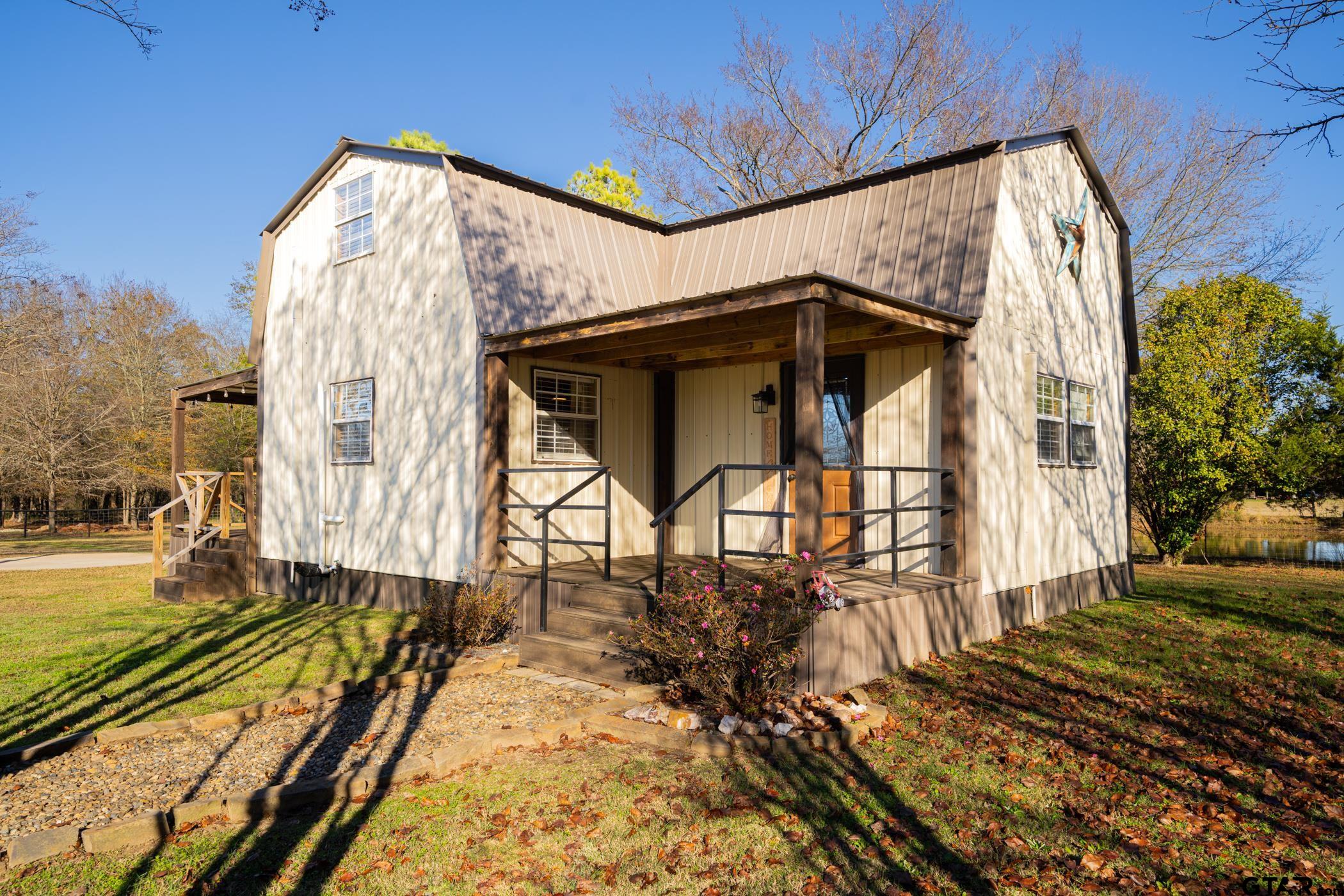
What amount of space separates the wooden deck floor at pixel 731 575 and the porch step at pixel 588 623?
1.09 ft

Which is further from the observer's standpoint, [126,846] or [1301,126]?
[1301,126]

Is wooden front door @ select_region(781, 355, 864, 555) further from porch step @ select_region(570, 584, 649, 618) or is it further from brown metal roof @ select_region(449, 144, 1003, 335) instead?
porch step @ select_region(570, 584, 649, 618)

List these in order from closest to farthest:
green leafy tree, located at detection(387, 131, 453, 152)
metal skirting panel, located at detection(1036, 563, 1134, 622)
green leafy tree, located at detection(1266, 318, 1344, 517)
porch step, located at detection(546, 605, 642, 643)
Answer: porch step, located at detection(546, 605, 642, 643)
metal skirting panel, located at detection(1036, 563, 1134, 622)
green leafy tree, located at detection(1266, 318, 1344, 517)
green leafy tree, located at detection(387, 131, 453, 152)

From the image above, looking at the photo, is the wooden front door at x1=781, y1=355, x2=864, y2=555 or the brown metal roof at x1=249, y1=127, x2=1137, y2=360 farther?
the wooden front door at x1=781, y1=355, x2=864, y2=555

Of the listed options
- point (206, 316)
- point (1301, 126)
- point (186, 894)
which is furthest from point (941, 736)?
point (206, 316)

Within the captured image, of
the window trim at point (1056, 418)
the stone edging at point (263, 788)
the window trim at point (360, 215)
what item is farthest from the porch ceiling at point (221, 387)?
the window trim at point (1056, 418)

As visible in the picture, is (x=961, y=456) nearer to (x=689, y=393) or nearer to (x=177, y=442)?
(x=689, y=393)

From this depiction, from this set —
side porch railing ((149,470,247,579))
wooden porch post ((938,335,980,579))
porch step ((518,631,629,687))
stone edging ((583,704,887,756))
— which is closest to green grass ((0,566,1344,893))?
stone edging ((583,704,887,756))

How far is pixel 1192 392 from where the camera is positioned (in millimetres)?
15344

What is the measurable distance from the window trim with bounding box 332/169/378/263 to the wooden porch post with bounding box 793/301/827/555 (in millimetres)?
6469

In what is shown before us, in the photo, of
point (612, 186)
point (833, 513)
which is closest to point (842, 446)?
point (833, 513)

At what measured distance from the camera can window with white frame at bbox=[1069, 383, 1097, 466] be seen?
9883 millimetres

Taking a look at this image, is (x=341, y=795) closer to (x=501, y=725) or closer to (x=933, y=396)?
(x=501, y=725)

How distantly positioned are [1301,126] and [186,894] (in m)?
7.16
